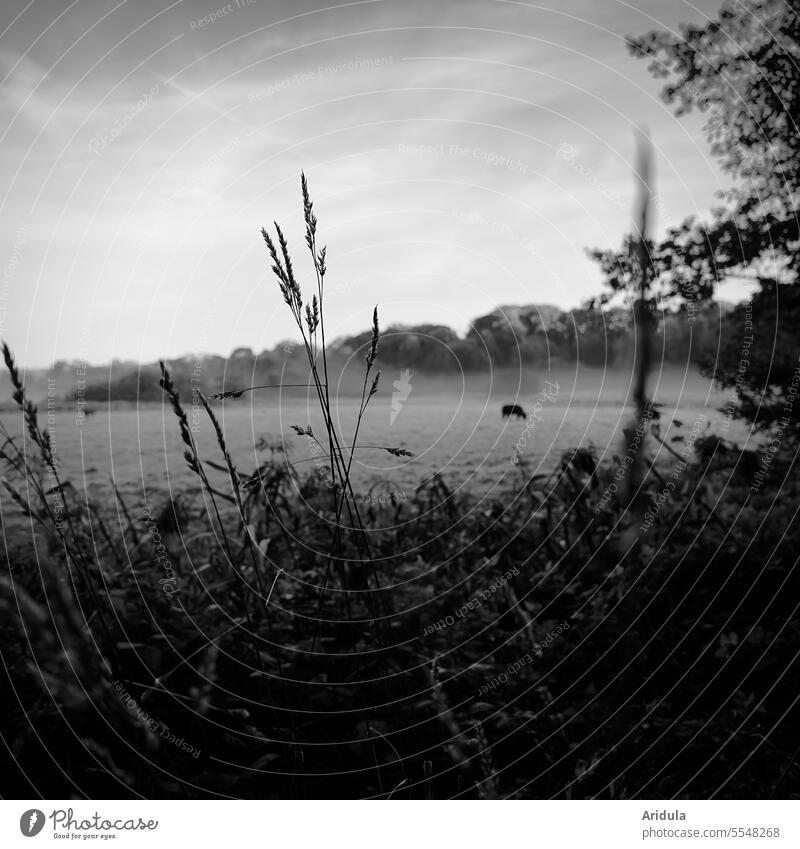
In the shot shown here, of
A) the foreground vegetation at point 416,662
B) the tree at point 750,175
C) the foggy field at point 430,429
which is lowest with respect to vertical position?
the foreground vegetation at point 416,662

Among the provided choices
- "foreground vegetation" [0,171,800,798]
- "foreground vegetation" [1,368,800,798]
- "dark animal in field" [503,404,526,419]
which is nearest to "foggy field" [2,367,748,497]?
"dark animal in field" [503,404,526,419]

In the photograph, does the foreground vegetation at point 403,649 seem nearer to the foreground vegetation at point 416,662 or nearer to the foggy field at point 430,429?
the foreground vegetation at point 416,662

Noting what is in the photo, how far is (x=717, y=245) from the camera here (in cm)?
327

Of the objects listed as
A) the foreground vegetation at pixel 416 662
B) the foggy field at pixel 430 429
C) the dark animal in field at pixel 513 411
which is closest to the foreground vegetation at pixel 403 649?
the foreground vegetation at pixel 416 662


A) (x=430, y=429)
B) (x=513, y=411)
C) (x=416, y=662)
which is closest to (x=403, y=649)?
(x=416, y=662)

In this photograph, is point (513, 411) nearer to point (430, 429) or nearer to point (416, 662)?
point (430, 429)

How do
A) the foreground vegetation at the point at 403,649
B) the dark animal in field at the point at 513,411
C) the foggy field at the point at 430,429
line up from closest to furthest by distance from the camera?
1. the foreground vegetation at the point at 403,649
2. the foggy field at the point at 430,429
3. the dark animal in field at the point at 513,411

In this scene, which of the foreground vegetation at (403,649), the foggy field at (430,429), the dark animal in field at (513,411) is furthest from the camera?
the dark animal in field at (513,411)

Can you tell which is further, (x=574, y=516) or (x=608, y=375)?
(x=608, y=375)

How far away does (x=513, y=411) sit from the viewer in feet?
13.4

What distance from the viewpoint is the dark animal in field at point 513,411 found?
4.05 meters
